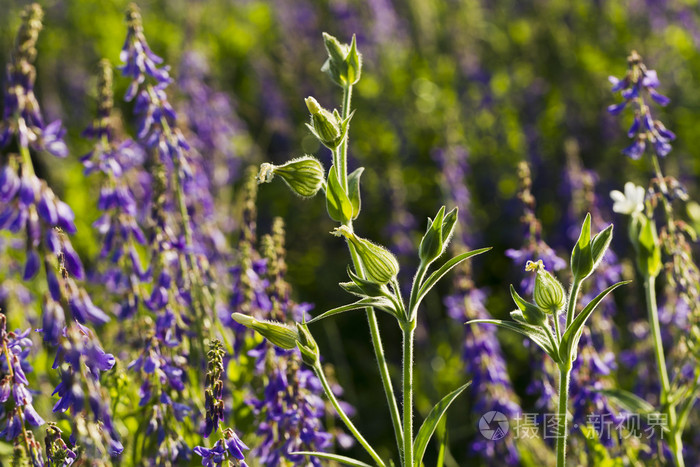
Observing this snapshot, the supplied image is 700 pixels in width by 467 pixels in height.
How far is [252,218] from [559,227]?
265 centimetres

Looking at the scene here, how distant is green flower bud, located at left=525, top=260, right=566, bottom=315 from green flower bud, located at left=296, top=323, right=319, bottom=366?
1.86 ft

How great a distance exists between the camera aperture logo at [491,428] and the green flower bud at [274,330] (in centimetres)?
121

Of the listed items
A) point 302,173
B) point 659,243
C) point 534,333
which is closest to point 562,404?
point 534,333

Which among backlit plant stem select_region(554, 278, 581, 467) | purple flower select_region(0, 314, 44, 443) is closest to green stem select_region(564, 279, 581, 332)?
backlit plant stem select_region(554, 278, 581, 467)

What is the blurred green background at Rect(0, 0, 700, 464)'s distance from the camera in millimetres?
4945

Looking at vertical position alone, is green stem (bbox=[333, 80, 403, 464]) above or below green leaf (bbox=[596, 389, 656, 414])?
above

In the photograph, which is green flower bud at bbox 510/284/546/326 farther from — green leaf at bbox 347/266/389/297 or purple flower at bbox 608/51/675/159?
purple flower at bbox 608/51/675/159

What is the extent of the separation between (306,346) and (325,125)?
54cm

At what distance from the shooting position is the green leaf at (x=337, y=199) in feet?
6.32

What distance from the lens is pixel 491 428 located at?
9.86 ft

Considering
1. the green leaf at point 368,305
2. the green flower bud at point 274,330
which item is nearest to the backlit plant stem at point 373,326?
the green leaf at point 368,305

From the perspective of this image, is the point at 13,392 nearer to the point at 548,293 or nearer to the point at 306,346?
the point at 306,346

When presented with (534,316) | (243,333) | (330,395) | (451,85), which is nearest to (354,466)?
(330,395)

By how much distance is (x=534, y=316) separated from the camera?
192 centimetres
